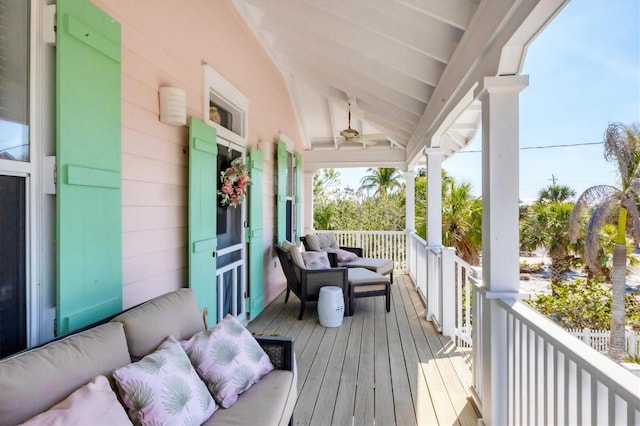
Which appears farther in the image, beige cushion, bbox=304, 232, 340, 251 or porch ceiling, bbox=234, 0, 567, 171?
beige cushion, bbox=304, 232, 340, 251

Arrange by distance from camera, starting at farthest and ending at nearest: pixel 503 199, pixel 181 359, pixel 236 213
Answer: pixel 236 213
pixel 503 199
pixel 181 359

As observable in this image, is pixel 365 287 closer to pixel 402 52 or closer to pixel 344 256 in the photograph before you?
pixel 344 256

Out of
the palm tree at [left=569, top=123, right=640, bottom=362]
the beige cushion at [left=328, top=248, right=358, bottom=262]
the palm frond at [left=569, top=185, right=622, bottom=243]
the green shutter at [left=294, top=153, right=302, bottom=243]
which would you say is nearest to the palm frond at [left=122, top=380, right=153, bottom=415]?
the palm tree at [left=569, top=123, right=640, bottom=362]

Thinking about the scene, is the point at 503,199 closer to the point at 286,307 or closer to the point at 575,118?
the point at 286,307

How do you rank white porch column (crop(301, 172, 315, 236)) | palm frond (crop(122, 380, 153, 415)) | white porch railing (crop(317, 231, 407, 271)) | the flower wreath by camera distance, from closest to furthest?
palm frond (crop(122, 380, 153, 415)) → the flower wreath → white porch railing (crop(317, 231, 407, 271)) → white porch column (crop(301, 172, 315, 236))

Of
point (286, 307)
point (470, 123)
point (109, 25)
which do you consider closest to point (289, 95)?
point (470, 123)

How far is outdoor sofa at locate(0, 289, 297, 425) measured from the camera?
1049 millimetres

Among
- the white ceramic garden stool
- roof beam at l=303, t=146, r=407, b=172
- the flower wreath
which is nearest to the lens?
the flower wreath

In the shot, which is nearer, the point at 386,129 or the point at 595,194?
the point at 595,194

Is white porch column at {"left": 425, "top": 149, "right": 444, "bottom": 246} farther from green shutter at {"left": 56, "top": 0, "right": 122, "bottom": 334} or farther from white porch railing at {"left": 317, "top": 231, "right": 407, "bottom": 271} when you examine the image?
green shutter at {"left": 56, "top": 0, "right": 122, "bottom": 334}

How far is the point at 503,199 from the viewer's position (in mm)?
2064

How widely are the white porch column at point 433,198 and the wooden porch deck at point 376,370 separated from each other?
3.42ft

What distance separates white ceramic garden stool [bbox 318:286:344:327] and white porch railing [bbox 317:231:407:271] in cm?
386

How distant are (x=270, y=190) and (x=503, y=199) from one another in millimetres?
3644
